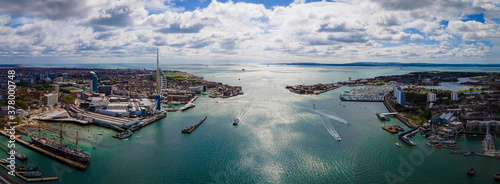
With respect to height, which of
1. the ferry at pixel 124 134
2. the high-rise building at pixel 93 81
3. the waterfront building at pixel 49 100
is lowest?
the ferry at pixel 124 134

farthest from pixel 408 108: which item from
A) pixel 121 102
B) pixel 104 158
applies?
pixel 121 102

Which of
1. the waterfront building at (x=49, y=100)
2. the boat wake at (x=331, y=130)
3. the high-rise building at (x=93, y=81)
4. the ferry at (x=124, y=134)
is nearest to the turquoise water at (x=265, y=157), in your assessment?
the boat wake at (x=331, y=130)

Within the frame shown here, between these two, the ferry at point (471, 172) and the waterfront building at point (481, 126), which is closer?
the ferry at point (471, 172)

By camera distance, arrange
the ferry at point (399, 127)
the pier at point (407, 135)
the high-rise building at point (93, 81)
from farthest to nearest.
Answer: the high-rise building at point (93, 81)
the ferry at point (399, 127)
the pier at point (407, 135)

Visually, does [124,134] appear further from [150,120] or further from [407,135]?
[407,135]

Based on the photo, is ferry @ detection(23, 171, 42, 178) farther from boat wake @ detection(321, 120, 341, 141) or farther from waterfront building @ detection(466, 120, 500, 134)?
waterfront building @ detection(466, 120, 500, 134)

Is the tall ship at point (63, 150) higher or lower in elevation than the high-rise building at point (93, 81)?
lower

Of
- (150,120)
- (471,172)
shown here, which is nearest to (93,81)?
(150,120)

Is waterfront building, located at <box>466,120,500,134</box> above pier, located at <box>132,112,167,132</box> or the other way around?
above

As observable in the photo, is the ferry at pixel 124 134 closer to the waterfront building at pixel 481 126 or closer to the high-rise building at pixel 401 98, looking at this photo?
the waterfront building at pixel 481 126

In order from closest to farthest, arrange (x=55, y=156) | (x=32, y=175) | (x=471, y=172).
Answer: (x=32, y=175) → (x=471, y=172) → (x=55, y=156)

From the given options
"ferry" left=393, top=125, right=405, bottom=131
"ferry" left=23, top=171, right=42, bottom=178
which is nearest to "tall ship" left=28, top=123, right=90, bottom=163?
"ferry" left=23, top=171, right=42, bottom=178

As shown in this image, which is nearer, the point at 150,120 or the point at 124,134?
the point at 124,134
